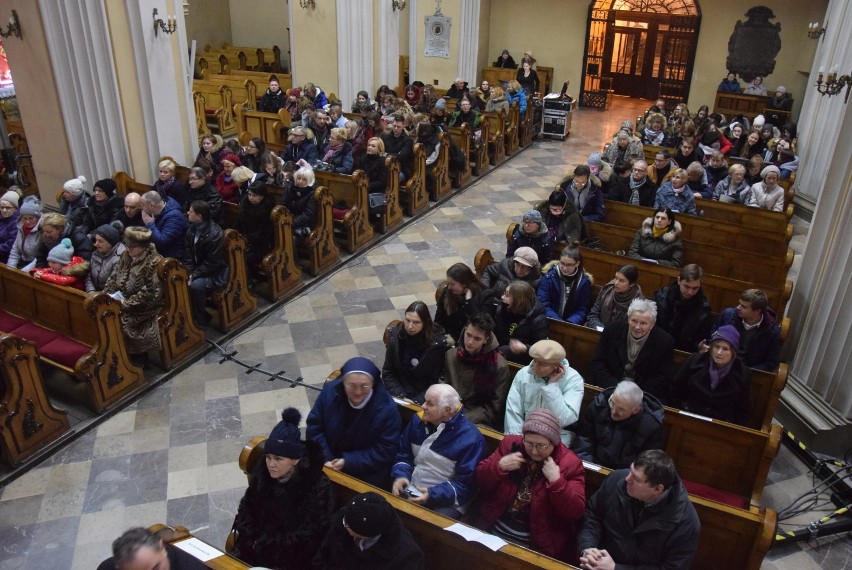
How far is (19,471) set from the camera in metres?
4.58

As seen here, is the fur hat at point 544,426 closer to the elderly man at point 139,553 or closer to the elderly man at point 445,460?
the elderly man at point 445,460

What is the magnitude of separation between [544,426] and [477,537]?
1.94 feet

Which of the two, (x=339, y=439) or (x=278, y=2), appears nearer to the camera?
(x=339, y=439)

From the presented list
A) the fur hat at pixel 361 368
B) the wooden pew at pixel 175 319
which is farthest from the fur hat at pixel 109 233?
the fur hat at pixel 361 368

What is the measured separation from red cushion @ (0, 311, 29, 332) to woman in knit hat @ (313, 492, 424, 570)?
395 cm

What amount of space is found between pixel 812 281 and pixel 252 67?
15638 millimetres

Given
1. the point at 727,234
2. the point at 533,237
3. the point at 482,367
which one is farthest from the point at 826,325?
the point at 482,367

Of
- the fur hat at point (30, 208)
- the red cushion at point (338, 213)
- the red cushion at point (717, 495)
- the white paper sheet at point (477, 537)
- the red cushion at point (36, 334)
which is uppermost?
the fur hat at point (30, 208)

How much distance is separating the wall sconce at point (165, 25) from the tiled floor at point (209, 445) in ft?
10.7

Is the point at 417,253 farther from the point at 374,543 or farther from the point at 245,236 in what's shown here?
the point at 374,543

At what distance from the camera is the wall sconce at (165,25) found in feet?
23.9

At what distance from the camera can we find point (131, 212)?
20.6 ft

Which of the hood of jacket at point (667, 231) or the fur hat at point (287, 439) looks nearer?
the fur hat at point (287, 439)

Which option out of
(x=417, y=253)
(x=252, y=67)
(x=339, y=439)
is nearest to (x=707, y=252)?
(x=417, y=253)
